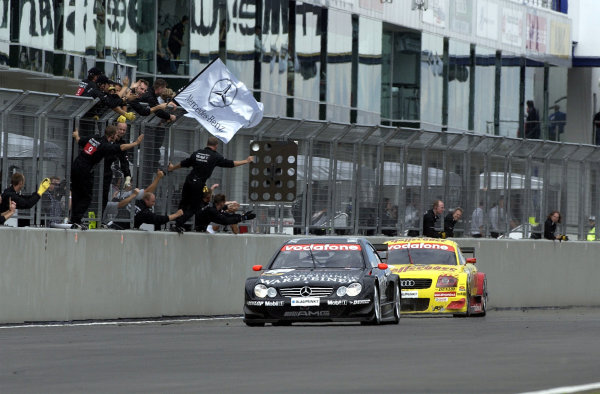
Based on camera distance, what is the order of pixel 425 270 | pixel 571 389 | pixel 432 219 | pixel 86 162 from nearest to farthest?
1. pixel 571 389
2. pixel 86 162
3. pixel 425 270
4. pixel 432 219

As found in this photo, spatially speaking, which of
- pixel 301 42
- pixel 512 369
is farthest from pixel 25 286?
pixel 301 42

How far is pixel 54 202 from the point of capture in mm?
20875

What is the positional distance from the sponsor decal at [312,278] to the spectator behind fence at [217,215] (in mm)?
3574

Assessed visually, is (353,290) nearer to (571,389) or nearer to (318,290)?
(318,290)

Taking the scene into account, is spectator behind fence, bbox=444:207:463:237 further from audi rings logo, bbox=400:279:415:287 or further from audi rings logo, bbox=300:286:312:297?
audi rings logo, bbox=300:286:312:297

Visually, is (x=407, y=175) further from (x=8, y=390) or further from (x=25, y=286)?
(x=8, y=390)

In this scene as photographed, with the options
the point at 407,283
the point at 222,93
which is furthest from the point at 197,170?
the point at 407,283

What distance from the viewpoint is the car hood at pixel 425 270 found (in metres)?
24.9

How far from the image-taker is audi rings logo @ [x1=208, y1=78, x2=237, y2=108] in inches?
933

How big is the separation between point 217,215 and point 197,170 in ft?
3.74

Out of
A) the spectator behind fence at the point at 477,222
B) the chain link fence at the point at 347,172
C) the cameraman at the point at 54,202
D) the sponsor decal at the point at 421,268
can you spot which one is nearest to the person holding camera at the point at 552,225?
the chain link fence at the point at 347,172

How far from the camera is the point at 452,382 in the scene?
1076 cm

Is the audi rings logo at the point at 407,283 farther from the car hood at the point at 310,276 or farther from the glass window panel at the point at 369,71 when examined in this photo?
the glass window panel at the point at 369,71

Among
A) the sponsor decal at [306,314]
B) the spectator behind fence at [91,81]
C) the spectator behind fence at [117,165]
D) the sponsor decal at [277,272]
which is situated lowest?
the sponsor decal at [306,314]
